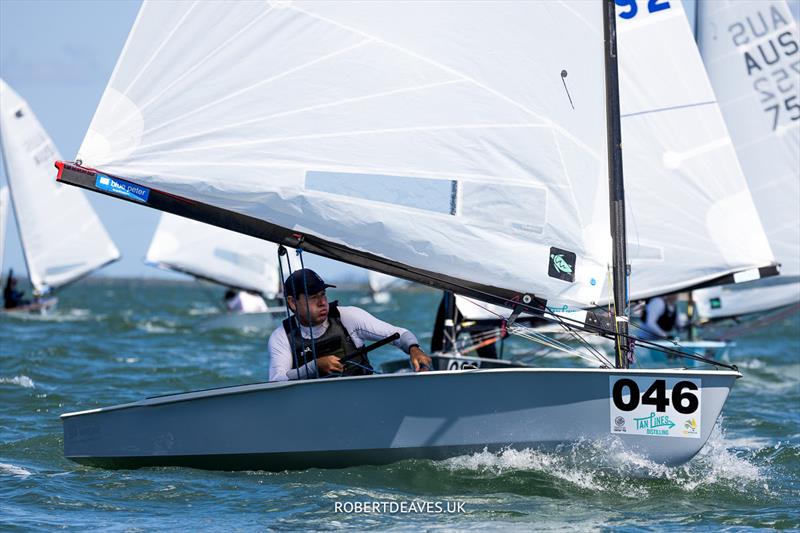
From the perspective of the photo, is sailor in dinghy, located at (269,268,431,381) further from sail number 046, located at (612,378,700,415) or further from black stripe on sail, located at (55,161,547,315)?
sail number 046, located at (612,378,700,415)

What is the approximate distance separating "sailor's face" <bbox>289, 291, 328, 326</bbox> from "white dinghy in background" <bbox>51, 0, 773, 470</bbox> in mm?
253

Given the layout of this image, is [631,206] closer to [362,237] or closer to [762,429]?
[762,429]

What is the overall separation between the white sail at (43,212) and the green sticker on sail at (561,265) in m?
18.2

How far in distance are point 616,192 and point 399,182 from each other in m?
1.14

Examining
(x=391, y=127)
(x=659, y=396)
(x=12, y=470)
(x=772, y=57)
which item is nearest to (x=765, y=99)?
(x=772, y=57)

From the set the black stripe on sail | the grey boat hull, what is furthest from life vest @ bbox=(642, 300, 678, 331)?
the grey boat hull

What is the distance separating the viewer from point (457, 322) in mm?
9734

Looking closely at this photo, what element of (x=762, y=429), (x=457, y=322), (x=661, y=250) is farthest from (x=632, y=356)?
(x=457, y=322)

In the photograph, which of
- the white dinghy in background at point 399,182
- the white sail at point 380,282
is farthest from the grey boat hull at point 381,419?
the white sail at point 380,282

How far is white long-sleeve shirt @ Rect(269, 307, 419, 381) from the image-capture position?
236 inches

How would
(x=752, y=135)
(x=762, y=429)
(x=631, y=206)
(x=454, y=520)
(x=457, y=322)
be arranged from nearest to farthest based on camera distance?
(x=454, y=520)
(x=631, y=206)
(x=762, y=429)
(x=457, y=322)
(x=752, y=135)

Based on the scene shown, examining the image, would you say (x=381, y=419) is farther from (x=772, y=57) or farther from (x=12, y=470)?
(x=772, y=57)

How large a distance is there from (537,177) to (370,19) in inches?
45.3

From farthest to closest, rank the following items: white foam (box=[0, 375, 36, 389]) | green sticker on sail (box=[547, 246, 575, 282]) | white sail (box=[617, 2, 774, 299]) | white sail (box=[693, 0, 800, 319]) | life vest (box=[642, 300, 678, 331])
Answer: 1. life vest (box=[642, 300, 678, 331])
2. white sail (box=[693, 0, 800, 319])
3. white foam (box=[0, 375, 36, 389])
4. white sail (box=[617, 2, 774, 299])
5. green sticker on sail (box=[547, 246, 575, 282])
